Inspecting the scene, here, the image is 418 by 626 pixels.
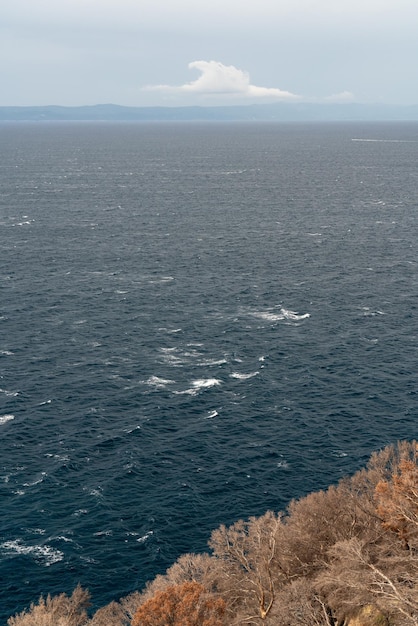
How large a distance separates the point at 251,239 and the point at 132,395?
10231 centimetres

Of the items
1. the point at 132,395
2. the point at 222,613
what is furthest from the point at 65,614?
the point at 132,395

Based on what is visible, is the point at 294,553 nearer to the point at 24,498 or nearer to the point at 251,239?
the point at 24,498

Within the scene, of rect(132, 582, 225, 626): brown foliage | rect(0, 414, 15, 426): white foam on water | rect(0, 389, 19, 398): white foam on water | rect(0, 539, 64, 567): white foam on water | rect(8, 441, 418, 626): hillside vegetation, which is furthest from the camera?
rect(0, 389, 19, 398): white foam on water

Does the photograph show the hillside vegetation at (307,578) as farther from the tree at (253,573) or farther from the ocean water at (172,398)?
the ocean water at (172,398)

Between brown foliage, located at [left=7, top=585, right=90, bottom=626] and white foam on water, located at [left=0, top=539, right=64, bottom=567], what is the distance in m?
6.67

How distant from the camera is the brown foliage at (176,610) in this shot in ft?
146

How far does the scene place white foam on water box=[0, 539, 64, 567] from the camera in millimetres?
69750

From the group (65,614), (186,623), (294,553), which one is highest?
(186,623)

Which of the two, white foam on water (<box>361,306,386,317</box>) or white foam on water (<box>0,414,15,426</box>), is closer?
white foam on water (<box>0,414,15,426</box>)

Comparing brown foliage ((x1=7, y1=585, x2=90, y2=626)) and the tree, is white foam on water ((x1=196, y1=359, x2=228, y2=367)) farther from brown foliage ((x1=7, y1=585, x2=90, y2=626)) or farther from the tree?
brown foliage ((x1=7, y1=585, x2=90, y2=626))

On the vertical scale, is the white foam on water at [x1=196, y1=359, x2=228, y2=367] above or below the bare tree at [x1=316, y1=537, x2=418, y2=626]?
below

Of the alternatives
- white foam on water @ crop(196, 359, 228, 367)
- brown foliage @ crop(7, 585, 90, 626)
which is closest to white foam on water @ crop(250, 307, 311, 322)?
white foam on water @ crop(196, 359, 228, 367)

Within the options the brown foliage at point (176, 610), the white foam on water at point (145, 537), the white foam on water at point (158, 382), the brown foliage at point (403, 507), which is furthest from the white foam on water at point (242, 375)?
the brown foliage at point (176, 610)

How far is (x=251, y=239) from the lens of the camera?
7628 inches
